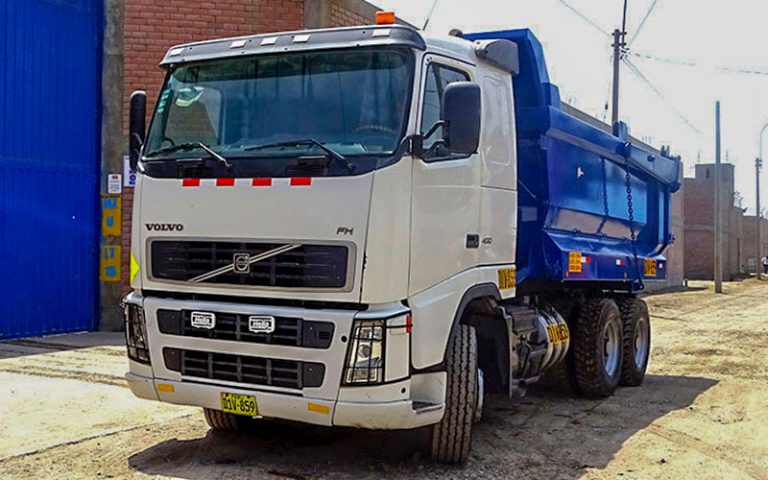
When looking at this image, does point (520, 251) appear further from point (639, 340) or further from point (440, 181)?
point (639, 340)

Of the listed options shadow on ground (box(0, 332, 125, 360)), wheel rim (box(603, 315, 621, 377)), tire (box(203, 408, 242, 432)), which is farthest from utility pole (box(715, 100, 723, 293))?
tire (box(203, 408, 242, 432))

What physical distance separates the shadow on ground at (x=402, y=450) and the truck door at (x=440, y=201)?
4.79ft

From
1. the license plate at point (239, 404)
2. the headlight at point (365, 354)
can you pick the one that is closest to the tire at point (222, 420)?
the license plate at point (239, 404)

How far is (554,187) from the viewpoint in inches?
319

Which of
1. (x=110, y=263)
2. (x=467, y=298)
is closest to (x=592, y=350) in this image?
(x=467, y=298)

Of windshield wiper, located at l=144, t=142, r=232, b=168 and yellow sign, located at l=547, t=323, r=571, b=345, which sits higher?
windshield wiper, located at l=144, t=142, r=232, b=168

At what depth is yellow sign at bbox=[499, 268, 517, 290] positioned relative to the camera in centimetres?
689

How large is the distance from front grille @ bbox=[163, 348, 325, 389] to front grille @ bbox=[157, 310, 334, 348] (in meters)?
0.12

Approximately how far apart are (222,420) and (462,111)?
3.20 metres

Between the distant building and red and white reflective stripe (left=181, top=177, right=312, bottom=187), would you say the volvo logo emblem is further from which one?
the distant building

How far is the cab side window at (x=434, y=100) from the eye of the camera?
5.75 meters

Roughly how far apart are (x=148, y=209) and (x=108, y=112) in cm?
824

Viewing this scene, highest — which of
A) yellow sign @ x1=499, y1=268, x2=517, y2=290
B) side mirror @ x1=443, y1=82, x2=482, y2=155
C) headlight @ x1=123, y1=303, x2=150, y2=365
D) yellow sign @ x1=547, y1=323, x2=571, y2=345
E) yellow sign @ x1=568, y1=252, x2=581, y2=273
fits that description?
side mirror @ x1=443, y1=82, x2=482, y2=155

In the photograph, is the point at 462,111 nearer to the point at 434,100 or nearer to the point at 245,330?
the point at 434,100
